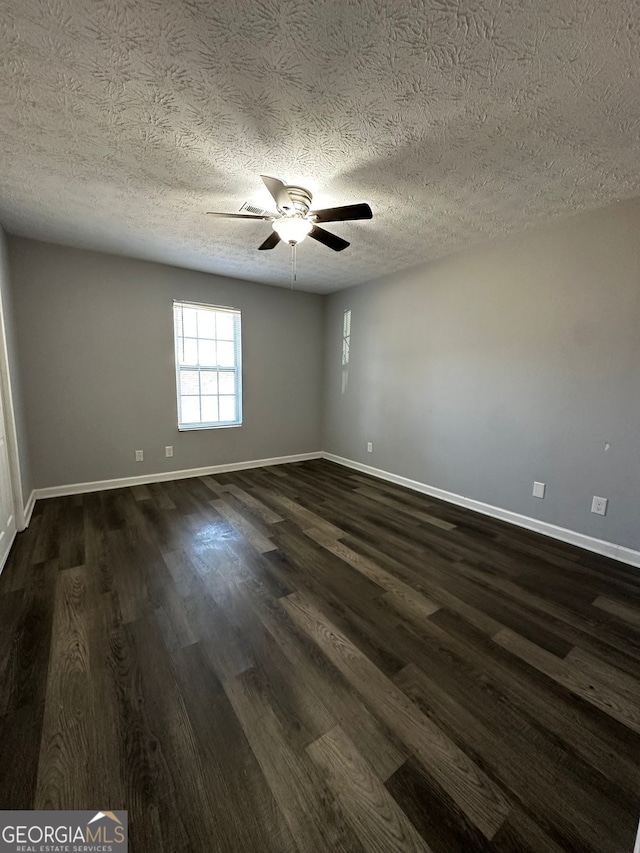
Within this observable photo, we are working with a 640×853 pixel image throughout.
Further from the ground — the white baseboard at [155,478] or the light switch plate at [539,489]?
the light switch plate at [539,489]

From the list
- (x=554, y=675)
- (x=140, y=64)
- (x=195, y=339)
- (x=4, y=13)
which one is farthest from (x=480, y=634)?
(x=195, y=339)

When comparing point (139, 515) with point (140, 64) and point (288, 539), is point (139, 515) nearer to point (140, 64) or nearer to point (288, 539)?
point (288, 539)

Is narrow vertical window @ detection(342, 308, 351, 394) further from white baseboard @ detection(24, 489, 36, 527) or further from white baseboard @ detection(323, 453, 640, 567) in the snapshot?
white baseboard @ detection(24, 489, 36, 527)

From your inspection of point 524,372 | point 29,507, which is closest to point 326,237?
point 524,372

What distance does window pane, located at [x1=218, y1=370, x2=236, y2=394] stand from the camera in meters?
4.39

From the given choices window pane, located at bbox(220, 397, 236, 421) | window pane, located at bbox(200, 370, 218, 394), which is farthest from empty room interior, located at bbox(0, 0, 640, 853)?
window pane, located at bbox(220, 397, 236, 421)

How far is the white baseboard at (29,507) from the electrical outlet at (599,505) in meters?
4.54

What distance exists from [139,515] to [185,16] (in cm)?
315

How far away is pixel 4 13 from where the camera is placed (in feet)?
3.66

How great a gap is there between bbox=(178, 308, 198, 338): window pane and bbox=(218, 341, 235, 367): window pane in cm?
35

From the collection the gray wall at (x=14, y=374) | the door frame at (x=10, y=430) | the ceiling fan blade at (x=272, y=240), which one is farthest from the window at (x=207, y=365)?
the ceiling fan blade at (x=272, y=240)

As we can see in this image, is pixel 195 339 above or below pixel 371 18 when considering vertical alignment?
below

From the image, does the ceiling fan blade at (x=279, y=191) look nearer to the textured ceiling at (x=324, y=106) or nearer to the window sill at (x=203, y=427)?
the textured ceiling at (x=324, y=106)

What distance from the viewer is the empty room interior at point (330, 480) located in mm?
1072
